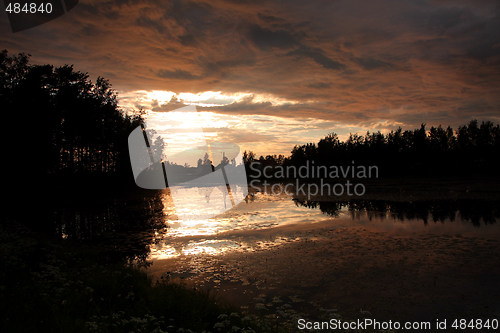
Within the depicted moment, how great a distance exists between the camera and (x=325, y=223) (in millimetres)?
20078

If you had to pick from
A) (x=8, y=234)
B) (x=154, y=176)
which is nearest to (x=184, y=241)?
(x=8, y=234)

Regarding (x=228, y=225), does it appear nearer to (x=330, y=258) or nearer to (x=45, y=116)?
(x=330, y=258)

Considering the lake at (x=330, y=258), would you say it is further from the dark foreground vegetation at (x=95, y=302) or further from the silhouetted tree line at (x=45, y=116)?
the silhouetted tree line at (x=45, y=116)

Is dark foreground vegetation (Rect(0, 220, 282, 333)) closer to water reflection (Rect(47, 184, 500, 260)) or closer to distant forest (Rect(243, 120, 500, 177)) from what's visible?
water reflection (Rect(47, 184, 500, 260))

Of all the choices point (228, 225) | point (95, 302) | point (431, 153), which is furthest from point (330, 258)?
point (431, 153)

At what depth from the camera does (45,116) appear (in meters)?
36.4

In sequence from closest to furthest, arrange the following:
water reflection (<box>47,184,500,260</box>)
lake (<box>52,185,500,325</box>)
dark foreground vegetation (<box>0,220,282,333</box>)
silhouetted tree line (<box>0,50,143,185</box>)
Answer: dark foreground vegetation (<box>0,220,282,333</box>), lake (<box>52,185,500,325</box>), water reflection (<box>47,184,500,260</box>), silhouetted tree line (<box>0,50,143,185</box>)

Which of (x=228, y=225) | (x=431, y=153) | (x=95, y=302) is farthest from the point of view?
(x=431, y=153)

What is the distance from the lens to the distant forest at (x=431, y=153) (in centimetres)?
10756

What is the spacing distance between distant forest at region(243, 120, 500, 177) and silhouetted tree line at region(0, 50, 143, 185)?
95325mm

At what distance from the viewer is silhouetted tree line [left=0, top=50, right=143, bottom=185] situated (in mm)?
33969

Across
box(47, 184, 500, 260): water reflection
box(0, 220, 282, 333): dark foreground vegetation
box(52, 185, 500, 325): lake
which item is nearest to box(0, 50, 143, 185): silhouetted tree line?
box(47, 184, 500, 260): water reflection

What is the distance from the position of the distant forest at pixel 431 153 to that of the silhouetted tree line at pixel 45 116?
9533 centimetres

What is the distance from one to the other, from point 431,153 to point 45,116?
121 m
